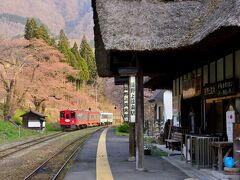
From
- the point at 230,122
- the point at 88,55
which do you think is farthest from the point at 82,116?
the point at 230,122

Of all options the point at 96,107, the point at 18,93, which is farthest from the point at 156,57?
the point at 96,107

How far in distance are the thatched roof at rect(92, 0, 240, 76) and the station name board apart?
156cm

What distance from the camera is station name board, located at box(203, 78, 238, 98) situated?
38.0ft

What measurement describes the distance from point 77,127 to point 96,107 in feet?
82.1

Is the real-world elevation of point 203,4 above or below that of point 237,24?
above

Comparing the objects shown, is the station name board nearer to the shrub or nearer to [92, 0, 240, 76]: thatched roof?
[92, 0, 240, 76]: thatched roof

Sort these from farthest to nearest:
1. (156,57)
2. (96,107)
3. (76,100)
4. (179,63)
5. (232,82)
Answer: (96,107) < (76,100) < (179,63) < (156,57) < (232,82)

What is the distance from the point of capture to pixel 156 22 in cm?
1233

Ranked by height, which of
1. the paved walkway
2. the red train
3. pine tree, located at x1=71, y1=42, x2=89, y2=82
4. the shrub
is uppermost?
pine tree, located at x1=71, y1=42, x2=89, y2=82

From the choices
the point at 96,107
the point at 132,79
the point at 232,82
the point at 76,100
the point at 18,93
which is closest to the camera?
the point at 232,82

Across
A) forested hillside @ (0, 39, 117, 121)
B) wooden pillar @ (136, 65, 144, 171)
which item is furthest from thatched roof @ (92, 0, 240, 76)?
forested hillside @ (0, 39, 117, 121)

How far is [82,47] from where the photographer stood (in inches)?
3219

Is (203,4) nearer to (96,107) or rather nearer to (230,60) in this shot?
(230,60)

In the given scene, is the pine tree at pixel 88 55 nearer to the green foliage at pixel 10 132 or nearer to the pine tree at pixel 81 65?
the pine tree at pixel 81 65
